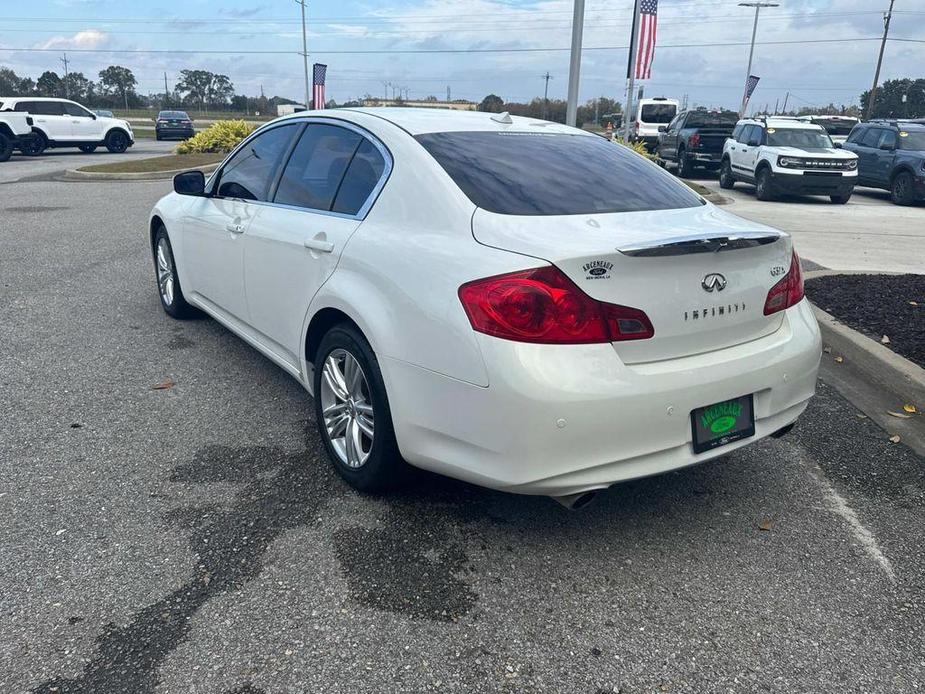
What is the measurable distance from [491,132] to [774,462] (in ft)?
7.25

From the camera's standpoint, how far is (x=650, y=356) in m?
2.75

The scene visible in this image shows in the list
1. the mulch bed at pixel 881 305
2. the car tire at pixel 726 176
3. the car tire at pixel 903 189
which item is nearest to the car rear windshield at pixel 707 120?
the car tire at pixel 726 176

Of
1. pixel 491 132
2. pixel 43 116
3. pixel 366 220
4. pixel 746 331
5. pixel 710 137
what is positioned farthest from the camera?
pixel 43 116

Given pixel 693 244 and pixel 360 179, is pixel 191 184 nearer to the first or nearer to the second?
pixel 360 179

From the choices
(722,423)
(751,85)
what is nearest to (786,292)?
(722,423)

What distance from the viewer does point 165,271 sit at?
604cm

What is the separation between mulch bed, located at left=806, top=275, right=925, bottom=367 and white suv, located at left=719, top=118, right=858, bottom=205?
33.7 ft

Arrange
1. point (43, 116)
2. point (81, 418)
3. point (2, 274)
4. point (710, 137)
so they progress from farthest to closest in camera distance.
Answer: point (43, 116), point (710, 137), point (2, 274), point (81, 418)

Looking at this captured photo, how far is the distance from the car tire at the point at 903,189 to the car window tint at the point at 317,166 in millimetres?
16738

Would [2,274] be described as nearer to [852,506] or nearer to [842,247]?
[852,506]

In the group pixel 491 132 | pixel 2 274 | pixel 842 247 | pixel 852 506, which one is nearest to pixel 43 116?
pixel 2 274

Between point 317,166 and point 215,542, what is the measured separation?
6.42 feet

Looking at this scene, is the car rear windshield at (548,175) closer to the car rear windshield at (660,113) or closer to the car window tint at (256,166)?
the car window tint at (256,166)

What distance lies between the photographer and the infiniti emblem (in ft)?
9.37
